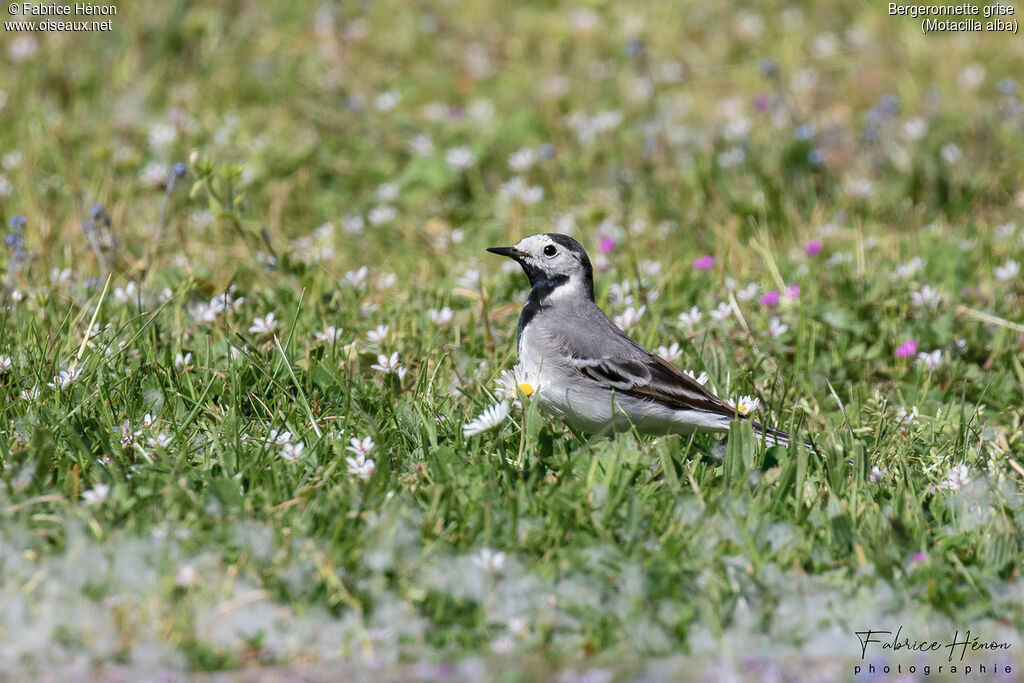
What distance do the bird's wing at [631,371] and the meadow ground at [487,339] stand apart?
19cm

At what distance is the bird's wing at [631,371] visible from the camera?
4.66 metres

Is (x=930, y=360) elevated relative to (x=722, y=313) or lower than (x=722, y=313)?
lower

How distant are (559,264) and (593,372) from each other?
663mm

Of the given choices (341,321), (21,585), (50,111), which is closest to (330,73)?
(50,111)

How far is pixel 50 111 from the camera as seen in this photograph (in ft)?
30.0

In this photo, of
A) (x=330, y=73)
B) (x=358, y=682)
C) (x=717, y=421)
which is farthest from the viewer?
(x=330, y=73)

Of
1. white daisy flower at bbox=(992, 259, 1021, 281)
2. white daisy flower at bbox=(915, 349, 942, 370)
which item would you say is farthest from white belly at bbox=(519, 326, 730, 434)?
white daisy flower at bbox=(992, 259, 1021, 281)

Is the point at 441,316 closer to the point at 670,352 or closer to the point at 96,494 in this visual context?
the point at 670,352

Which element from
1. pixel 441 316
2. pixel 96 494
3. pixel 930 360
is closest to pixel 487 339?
pixel 441 316

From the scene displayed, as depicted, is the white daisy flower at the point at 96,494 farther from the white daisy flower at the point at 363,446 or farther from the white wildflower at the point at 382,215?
the white wildflower at the point at 382,215

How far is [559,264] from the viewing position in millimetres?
5289

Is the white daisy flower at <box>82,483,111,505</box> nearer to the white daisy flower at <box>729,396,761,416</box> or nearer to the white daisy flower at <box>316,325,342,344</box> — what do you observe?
the white daisy flower at <box>316,325,342,344</box>

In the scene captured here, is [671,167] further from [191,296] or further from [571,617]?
[571,617]

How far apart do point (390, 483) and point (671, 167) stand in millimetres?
5187
